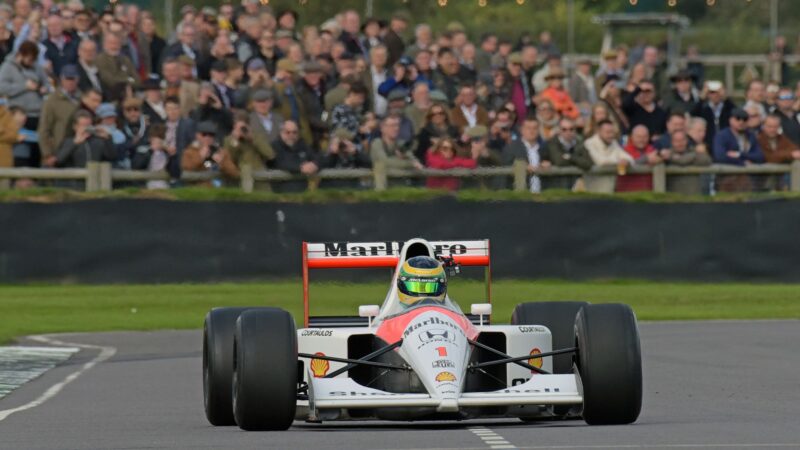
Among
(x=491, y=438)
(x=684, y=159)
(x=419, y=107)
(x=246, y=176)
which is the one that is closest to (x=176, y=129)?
(x=246, y=176)

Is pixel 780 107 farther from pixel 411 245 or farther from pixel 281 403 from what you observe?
pixel 281 403

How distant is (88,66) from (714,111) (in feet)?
28.1

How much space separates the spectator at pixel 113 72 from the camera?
2427cm

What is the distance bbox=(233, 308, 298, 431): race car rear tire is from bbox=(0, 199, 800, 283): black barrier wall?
13.5 meters

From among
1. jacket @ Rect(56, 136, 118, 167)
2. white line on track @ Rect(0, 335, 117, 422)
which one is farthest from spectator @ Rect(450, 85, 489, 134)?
white line on track @ Rect(0, 335, 117, 422)

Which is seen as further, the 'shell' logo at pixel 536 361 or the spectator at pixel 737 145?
the spectator at pixel 737 145

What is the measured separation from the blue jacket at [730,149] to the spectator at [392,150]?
13.5ft

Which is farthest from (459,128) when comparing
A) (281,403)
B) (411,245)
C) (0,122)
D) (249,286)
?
(281,403)

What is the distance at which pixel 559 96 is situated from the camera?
26.7m

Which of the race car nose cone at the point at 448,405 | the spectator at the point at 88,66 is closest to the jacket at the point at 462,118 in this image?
the spectator at the point at 88,66

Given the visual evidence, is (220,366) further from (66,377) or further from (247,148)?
(247,148)

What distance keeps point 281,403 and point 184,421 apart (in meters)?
1.68

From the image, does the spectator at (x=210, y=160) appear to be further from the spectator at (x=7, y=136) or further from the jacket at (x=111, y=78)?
the spectator at (x=7, y=136)

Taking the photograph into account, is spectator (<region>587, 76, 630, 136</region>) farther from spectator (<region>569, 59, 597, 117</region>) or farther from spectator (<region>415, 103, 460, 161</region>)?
spectator (<region>415, 103, 460, 161</region>)
